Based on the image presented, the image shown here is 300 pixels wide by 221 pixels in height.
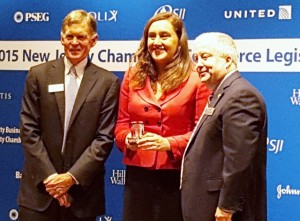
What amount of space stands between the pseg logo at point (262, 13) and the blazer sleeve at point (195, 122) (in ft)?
2.86

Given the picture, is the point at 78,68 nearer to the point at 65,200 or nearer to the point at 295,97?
the point at 65,200

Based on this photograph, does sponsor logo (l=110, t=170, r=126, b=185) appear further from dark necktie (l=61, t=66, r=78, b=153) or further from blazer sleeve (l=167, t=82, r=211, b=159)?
blazer sleeve (l=167, t=82, r=211, b=159)

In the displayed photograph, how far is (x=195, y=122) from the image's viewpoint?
3066 mm

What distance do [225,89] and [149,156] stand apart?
2.06 feet

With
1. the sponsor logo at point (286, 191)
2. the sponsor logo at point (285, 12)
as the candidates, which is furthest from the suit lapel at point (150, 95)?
the sponsor logo at point (286, 191)

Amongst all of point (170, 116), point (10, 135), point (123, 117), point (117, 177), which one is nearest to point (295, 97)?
point (170, 116)

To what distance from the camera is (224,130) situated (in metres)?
2.58

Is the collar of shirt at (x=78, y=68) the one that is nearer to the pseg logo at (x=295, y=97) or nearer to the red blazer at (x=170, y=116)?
the red blazer at (x=170, y=116)

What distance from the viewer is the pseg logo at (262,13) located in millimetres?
3598

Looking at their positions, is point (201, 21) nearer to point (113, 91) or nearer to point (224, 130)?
point (113, 91)

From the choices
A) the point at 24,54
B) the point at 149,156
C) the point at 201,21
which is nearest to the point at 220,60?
the point at 149,156

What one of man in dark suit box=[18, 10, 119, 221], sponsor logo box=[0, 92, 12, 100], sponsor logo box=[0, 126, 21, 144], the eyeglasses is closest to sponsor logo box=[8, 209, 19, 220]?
sponsor logo box=[0, 126, 21, 144]

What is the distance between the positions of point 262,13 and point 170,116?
3.51 feet

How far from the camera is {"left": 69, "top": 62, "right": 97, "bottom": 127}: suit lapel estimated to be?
3.19 meters
